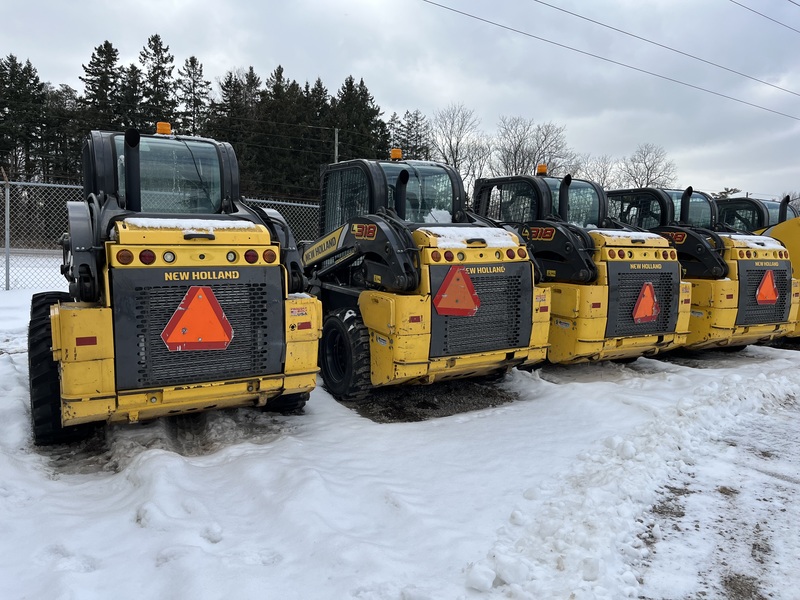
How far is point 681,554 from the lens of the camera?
3.20 m

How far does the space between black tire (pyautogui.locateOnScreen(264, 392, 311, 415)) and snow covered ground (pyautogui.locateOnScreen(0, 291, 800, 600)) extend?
92 millimetres

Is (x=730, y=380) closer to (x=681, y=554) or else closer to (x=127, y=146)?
→ (x=681, y=554)

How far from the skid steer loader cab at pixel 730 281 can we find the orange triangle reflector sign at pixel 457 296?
4513 mm

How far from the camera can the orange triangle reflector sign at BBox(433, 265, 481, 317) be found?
17.9 feet

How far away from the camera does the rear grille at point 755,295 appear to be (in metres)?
8.37

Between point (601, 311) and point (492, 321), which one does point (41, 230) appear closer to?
point (492, 321)

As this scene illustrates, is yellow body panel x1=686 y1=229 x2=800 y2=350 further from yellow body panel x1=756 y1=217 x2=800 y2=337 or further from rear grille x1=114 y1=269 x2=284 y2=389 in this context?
rear grille x1=114 y1=269 x2=284 y2=389

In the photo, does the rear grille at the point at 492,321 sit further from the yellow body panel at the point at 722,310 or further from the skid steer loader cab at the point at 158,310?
the yellow body panel at the point at 722,310

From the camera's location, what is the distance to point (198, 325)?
4.25 metres

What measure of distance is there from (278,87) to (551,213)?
3126cm

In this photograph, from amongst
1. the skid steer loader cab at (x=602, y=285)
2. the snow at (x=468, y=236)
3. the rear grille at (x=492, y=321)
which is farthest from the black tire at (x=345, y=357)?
the skid steer loader cab at (x=602, y=285)

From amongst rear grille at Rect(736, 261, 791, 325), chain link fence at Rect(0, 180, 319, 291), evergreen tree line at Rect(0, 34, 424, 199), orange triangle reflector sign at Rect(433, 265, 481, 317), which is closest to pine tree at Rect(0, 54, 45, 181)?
evergreen tree line at Rect(0, 34, 424, 199)

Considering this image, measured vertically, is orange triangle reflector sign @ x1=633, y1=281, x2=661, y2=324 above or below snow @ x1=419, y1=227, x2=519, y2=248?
below

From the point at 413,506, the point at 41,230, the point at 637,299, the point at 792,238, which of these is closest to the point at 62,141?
the point at 41,230
